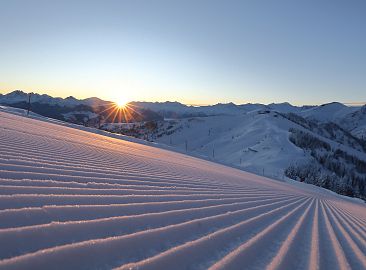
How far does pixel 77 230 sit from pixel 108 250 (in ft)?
1.43

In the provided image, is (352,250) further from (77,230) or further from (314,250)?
(77,230)

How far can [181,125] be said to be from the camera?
133 m

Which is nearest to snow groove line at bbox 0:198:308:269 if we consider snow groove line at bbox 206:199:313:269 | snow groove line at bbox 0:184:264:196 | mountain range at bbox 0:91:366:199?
snow groove line at bbox 206:199:313:269

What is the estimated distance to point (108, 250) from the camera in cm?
302

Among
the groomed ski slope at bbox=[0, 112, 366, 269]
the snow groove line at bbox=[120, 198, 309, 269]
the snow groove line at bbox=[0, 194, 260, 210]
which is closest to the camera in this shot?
the groomed ski slope at bbox=[0, 112, 366, 269]

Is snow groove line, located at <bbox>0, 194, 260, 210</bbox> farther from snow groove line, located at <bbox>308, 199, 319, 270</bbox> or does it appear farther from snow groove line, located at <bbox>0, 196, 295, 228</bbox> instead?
snow groove line, located at <bbox>308, 199, 319, 270</bbox>

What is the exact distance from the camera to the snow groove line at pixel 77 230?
2760 mm

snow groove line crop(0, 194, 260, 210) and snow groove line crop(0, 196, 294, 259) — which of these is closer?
snow groove line crop(0, 196, 294, 259)

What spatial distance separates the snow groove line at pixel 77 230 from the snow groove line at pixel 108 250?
11 cm

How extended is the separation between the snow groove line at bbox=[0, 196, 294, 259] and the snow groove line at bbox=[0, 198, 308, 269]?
0.11 metres

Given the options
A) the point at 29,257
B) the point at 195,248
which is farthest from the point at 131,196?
the point at 29,257

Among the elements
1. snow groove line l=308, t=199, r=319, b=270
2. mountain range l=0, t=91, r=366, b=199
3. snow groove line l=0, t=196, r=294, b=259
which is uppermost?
mountain range l=0, t=91, r=366, b=199

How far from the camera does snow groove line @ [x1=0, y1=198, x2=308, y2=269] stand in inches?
101

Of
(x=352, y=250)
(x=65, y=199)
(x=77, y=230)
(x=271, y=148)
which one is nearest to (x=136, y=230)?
(x=77, y=230)
